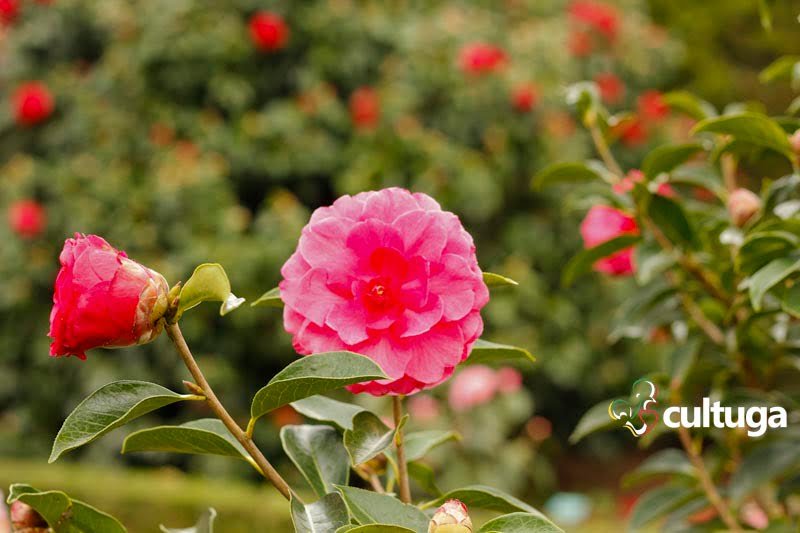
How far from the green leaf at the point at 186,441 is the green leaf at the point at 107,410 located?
0.16 ft

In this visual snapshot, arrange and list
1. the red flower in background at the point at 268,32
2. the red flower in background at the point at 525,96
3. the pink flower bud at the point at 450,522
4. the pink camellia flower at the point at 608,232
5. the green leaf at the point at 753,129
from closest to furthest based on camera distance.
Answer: the pink flower bud at the point at 450,522
the green leaf at the point at 753,129
the pink camellia flower at the point at 608,232
the red flower in background at the point at 268,32
the red flower in background at the point at 525,96

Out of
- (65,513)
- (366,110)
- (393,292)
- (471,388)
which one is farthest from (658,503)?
(366,110)

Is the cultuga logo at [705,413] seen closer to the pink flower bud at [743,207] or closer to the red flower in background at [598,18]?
the pink flower bud at [743,207]

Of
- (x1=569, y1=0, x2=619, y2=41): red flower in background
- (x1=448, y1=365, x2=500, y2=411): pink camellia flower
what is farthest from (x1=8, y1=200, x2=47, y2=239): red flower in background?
(x1=569, y1=0, x2=619, y2=41): red flower in background

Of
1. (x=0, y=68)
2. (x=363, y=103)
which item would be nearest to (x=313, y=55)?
(x=363, y=103)

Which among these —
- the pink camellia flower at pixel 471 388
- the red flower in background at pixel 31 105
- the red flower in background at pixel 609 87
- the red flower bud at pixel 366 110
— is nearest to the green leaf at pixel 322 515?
the pink camellia flower at pixel 471 388

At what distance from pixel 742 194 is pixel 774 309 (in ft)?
0.50

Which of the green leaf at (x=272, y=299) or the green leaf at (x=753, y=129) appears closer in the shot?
the green leaf at (x=272, y=299)

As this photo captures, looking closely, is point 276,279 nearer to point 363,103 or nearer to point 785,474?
point 363,103

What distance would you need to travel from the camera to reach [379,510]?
66cm

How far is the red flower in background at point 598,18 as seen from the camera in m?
4.96

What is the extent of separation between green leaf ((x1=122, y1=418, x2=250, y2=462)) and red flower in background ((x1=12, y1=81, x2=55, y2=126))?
387cm

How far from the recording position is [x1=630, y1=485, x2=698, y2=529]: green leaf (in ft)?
4.20

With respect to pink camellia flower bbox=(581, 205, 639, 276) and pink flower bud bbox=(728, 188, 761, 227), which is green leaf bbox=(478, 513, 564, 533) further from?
pink camellia flower bbox=(581, 205, 639, 276)
